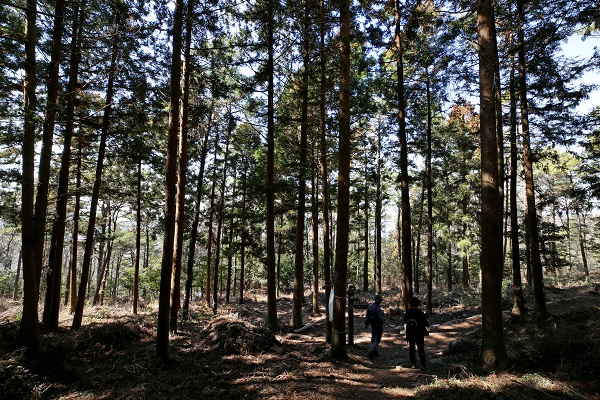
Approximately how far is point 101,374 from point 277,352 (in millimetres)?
4235

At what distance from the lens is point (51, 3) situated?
8.29 meters

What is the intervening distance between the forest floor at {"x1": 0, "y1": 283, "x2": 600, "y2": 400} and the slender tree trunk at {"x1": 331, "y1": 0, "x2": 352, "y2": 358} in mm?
711

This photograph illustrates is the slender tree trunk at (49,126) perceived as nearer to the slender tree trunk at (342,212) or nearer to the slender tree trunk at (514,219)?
the slender tree trunk at (342,212)

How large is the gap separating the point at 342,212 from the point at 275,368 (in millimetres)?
4064

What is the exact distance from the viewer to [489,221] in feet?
20.1

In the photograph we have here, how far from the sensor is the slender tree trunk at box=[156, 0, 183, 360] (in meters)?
7.50

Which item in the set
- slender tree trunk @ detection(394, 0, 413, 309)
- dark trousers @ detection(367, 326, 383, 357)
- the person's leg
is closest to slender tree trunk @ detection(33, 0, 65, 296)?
dark trousers @ detection(367, 326, 383, 357)

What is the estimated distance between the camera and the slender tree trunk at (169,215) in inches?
295

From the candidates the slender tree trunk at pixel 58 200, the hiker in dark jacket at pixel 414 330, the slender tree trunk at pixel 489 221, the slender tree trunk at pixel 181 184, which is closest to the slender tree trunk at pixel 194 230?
the slender tree trunk at pixel 181 184

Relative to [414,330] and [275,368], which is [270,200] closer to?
[275,368]

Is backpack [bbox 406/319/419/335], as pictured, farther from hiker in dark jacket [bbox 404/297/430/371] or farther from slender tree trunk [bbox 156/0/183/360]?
slender tree trunk [bbox 156/0/183/360]

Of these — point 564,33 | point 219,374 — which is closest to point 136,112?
point 219,374

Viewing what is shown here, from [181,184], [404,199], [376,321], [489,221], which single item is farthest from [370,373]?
[181,184]

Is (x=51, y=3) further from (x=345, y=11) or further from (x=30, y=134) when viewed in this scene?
(x=345, y=11)
